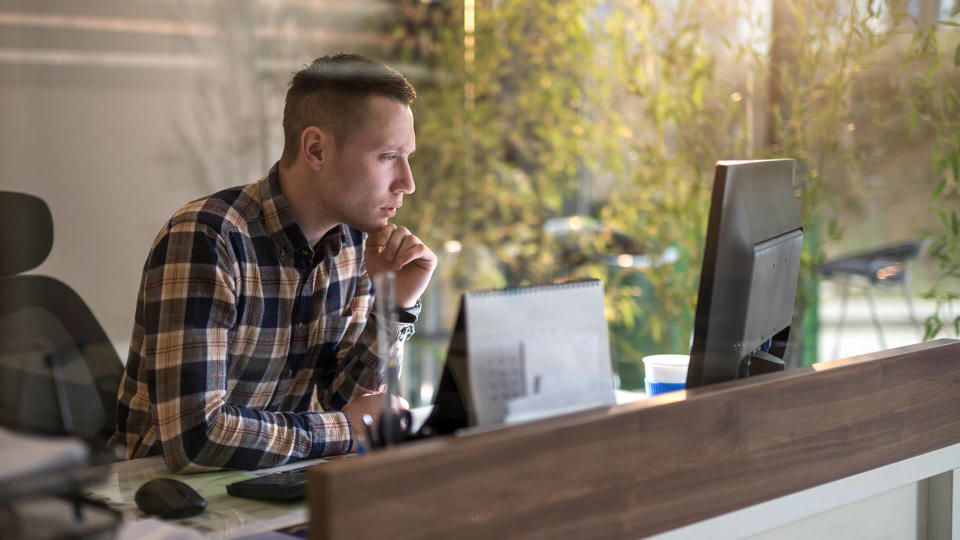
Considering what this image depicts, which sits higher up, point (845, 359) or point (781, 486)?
point (845, 359)

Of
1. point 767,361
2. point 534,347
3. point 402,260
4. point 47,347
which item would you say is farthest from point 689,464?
point 47,347

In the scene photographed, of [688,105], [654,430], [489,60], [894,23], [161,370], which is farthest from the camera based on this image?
[489,60]

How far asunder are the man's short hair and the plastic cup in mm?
655

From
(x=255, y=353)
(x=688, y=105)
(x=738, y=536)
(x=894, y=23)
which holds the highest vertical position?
(x=894, y=23)

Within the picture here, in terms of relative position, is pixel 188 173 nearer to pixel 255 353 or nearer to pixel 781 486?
pixel 255 353

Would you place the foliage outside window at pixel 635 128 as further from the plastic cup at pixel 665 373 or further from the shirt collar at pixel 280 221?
the shirt collar at pixel 280 221

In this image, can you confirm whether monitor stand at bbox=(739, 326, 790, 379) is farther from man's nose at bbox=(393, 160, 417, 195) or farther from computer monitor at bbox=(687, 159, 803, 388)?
man's nose at bbox=(393, 160, 417, 195)

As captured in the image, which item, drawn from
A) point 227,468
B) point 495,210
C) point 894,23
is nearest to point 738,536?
point 227,468

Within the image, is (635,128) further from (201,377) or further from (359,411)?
(201,377)

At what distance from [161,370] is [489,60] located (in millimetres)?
2911

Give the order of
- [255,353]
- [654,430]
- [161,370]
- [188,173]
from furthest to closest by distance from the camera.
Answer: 1. [188,173]
2. [255,353]
3. [161,370]
4. [654,430]

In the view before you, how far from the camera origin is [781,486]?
1252 mm

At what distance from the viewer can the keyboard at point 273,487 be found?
1.25 m

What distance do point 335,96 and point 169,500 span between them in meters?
0.84
